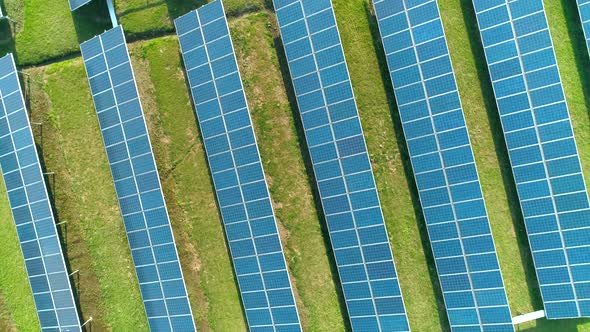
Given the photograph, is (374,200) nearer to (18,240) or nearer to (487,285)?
(487,285)

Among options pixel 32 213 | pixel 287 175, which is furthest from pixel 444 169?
pixel 32 213

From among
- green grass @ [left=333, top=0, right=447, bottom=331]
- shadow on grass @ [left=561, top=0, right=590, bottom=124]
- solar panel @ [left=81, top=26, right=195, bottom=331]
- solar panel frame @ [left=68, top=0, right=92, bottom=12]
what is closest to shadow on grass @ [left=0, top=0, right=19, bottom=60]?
solar panel frame @ [left=68, top=0, right=92, bottom=12]

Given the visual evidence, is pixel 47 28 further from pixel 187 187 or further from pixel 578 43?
pixel 578 43

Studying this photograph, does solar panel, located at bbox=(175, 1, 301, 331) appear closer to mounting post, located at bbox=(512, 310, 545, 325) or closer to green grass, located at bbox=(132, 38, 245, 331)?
green grass, located at bbox=(132, 38, 245, 331)

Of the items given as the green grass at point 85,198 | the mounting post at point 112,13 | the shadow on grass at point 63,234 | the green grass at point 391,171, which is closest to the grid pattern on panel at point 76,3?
the mounting post at point 112,13

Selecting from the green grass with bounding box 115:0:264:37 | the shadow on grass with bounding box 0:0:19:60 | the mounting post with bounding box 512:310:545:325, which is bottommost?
the mounting post with bounding box 512:310:545:325

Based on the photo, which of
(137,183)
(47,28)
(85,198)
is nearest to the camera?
(137,183)

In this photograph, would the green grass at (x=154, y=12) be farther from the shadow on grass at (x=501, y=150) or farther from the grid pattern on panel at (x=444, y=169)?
the shadow on grass at (x=501, y=150)
